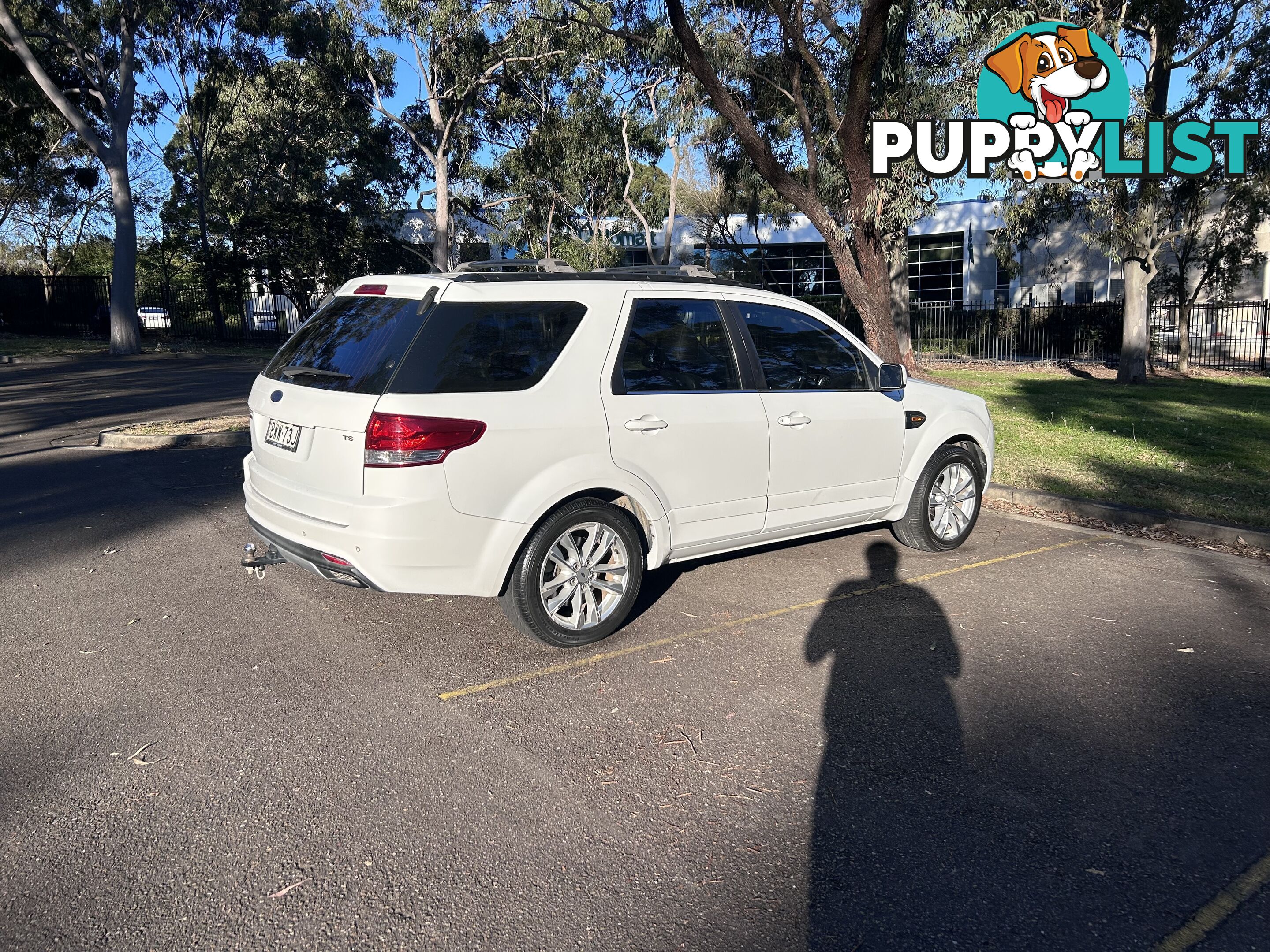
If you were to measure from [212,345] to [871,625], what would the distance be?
30.4m

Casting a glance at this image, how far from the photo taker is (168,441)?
11133 millimetres

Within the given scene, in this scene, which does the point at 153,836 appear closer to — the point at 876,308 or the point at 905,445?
the point at 905,445

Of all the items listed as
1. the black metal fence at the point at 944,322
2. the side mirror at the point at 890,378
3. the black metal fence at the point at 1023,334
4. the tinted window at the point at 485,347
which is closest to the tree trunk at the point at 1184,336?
the black metal fence at the point at 944,322

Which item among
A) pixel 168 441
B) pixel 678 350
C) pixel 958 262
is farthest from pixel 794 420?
pixel 958 262

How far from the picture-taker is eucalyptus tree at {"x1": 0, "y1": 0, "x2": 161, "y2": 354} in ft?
82.9

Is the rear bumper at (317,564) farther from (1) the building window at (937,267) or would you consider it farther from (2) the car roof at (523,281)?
(1) the building window at (937,267)

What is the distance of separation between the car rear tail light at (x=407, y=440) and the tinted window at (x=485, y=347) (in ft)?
0.47

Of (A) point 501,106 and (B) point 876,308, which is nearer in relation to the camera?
(B) point 876,308

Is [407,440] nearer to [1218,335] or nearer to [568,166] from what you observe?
[1218,335]

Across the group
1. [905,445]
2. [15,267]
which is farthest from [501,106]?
[15,267]

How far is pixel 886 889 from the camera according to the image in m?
3.10

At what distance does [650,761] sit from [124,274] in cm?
2791

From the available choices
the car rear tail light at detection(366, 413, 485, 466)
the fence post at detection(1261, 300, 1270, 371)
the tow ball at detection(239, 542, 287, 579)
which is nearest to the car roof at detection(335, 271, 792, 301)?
the car rear tail light at detection(366, 413, 485, 466)

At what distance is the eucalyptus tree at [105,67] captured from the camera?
2528 cm
